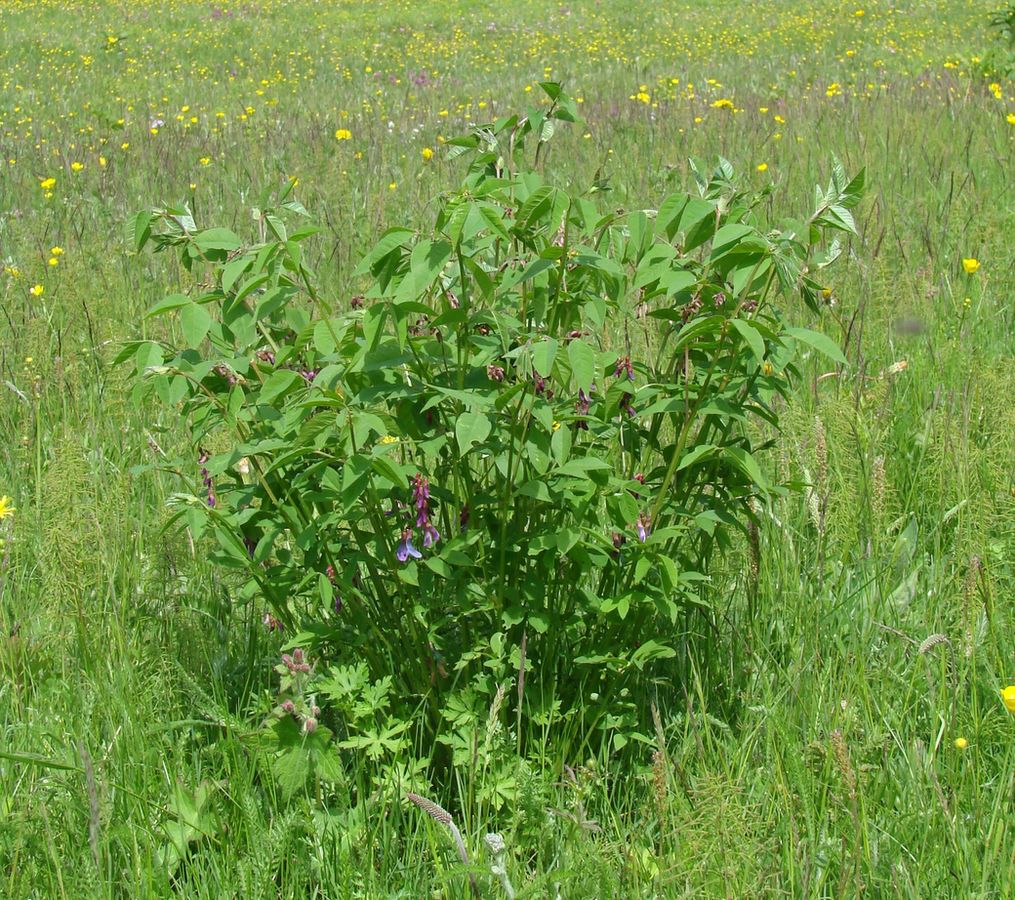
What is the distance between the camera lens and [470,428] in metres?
1.49

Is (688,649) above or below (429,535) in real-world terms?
below

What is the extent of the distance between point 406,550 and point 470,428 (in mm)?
279

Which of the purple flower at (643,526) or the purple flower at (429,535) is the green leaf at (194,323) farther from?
the purple flower at (643,526)

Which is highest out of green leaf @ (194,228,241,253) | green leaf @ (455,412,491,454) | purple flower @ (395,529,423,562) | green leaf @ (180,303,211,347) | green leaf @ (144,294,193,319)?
green leaf @ (194,228,241,253)

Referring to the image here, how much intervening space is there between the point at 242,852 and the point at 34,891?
30 centimetres

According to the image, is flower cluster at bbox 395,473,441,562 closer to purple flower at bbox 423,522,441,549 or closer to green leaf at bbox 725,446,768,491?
purple flower at bbox 423,522,441,549

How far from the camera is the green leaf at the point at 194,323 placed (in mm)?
1605

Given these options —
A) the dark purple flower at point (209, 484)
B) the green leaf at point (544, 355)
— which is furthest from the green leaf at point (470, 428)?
the dark purple flower at point (209, 484)

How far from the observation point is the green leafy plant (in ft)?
5.10


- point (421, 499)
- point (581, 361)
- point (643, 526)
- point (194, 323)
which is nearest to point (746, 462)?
point (643, 526)

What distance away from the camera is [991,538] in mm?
2523

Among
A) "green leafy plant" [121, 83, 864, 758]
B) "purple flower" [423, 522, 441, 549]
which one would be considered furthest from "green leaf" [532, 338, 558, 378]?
"purple flower" [423, 522, 441, 549]

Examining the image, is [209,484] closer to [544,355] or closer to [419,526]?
[419,526]

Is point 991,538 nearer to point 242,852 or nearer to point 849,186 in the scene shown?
point 849,186
